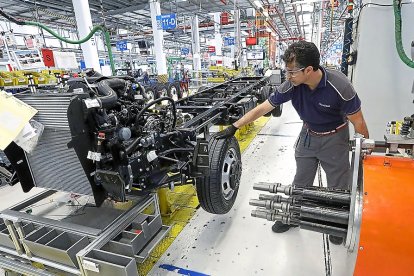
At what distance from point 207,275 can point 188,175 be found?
0.77 metres

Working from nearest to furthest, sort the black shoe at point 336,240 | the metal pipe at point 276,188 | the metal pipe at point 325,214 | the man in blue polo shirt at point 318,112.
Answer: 1. the metal pipe at point 325,214
2. the metal pipe at point 276,188
3. the man in blue polo shirt at point 318,112
4. the black shoe at point 336,240

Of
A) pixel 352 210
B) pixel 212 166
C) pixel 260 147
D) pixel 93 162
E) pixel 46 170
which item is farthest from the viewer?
pixel 260 147

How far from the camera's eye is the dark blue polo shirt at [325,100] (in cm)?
187

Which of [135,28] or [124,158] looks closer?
[124,158]

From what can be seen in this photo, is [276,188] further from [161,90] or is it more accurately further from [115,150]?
[161,90]

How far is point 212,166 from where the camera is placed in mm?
2250

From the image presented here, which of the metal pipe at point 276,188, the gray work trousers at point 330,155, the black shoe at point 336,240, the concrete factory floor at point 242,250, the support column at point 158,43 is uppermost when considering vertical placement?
the support column at point 158,43

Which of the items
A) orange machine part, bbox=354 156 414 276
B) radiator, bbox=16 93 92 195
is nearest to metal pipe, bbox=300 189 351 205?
orange machine part, bbox=354 156 414 276

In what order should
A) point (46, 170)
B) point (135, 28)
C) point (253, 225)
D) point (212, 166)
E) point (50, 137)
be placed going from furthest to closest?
point (135, 28) < point (253, 225) < point (212, 166) < point (46, 170) < point (50, 137)

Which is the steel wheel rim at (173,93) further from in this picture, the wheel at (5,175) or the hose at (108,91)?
the hose at (108,91)

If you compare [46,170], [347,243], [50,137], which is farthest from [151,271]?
[347,243]

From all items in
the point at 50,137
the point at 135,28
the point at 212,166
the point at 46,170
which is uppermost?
the point at 135,28

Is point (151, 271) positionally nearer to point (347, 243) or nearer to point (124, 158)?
point (124, 158)

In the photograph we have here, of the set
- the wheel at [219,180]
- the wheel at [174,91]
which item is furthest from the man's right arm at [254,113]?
the wheel at [174,91]
